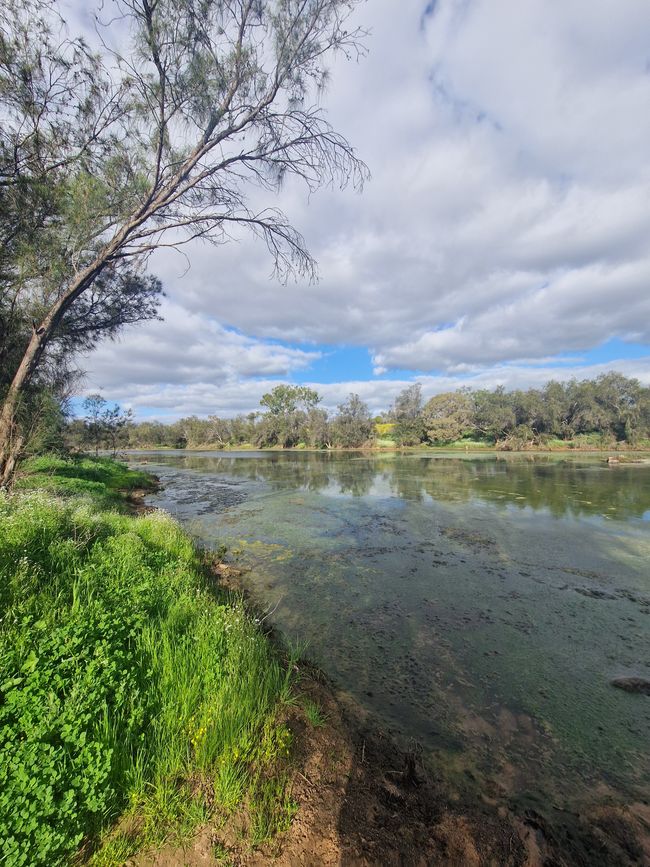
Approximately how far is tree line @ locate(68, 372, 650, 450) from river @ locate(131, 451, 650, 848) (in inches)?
1034

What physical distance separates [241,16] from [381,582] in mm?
11651

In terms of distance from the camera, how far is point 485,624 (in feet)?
19.8

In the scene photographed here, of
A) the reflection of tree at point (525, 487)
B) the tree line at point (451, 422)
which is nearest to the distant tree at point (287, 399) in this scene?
the tree line at point (451, 422)

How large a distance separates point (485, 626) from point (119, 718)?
5.36m

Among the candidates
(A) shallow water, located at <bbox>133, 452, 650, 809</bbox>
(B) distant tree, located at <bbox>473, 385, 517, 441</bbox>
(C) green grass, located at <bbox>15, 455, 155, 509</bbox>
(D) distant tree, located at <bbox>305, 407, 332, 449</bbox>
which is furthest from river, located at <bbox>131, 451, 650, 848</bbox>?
(D) distant tree, located at <bbox>305, 407, 332, 449</bbox>

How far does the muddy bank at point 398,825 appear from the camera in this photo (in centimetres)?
221

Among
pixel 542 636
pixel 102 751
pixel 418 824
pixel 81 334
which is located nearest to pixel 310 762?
pixel 418 824

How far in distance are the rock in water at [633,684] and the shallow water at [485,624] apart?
145 mm

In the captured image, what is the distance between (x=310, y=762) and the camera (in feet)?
9.27

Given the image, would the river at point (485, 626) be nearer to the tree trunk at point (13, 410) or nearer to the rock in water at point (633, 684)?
the rock in water at point (633, 684)

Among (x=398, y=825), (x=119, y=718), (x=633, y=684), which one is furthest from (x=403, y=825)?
(x=633, y=684)

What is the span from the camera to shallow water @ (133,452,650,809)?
3.51m

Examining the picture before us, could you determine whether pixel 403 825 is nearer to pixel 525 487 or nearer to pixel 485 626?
pixel 485 626

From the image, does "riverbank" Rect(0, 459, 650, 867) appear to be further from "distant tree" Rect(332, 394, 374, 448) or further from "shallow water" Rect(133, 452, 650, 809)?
"distant tree" Rect(332, 394, 374, 448)
